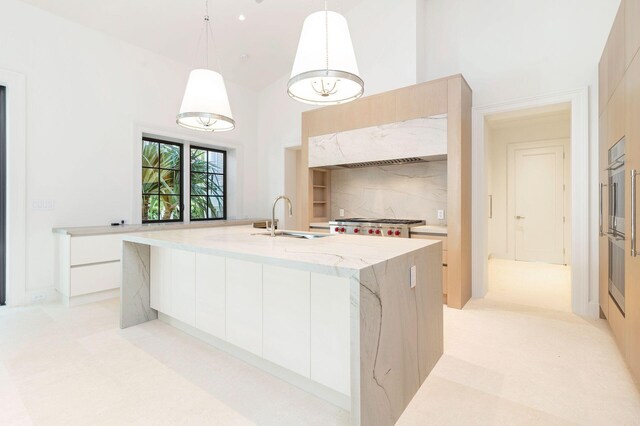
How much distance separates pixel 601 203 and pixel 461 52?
231cm

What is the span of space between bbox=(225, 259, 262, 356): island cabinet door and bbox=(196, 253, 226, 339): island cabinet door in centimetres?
7

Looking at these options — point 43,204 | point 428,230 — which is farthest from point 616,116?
point 43,204

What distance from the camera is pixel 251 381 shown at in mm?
2033

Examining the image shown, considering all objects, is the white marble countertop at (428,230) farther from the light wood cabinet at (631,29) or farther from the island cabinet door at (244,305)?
the island cabinet door at (244,305)

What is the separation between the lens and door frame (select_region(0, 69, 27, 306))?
3.34 m

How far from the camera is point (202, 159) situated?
5.40m

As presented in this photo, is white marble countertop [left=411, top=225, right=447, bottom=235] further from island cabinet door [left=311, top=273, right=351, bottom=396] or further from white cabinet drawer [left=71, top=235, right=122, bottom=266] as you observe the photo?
white cabinet drawer [left=71, top=235, right=122, bottom=266]

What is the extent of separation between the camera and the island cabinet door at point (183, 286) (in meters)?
2.59

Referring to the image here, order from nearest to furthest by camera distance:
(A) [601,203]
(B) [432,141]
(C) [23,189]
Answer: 1. (A) [601,203]
2. (C) [23,189]
3. (B) [432,141]

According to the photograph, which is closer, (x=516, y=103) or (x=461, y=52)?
(x=516, y=103)

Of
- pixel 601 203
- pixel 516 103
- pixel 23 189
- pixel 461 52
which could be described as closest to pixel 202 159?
pixel 23 189

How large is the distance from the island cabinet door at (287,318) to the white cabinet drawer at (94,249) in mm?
2519

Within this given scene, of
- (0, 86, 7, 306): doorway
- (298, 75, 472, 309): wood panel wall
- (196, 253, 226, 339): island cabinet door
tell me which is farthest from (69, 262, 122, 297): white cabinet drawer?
(298, 75, 472, 309): wood panel wall

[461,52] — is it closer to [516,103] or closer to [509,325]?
[516,103]
